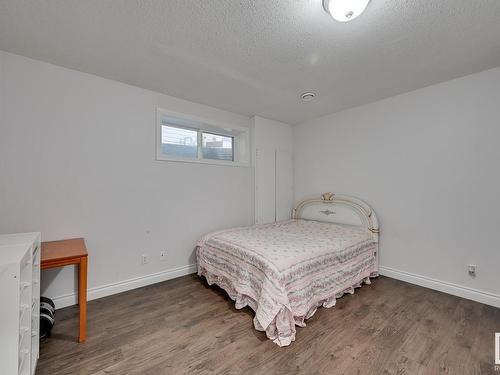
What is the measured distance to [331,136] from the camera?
12.5ft

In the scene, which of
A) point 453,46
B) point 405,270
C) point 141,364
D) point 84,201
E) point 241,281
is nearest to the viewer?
point 141,364

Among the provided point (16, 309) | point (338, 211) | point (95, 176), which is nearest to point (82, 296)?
point (16, 309)

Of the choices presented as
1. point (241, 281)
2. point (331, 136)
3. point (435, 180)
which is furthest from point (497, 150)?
point (241, 281)

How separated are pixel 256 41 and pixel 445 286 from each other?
10.9 feet

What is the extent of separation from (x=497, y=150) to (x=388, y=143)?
1.05m

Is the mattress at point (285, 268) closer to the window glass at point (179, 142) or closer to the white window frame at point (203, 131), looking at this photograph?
the white window frame at point (203, 131)

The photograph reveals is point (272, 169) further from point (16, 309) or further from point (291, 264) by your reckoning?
point (16, 309)

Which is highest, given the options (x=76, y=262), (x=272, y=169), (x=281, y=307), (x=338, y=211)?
(x=272, y=169)

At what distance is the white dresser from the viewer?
1.07 m

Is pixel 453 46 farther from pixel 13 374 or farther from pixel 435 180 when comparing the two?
pixel 13 374

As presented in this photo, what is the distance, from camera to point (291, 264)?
2023mm

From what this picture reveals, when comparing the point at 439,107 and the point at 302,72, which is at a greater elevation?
the point at 302,72

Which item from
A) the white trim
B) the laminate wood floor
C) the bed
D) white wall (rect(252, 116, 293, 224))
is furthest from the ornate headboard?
the white trim

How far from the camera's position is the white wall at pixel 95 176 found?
2123mm
